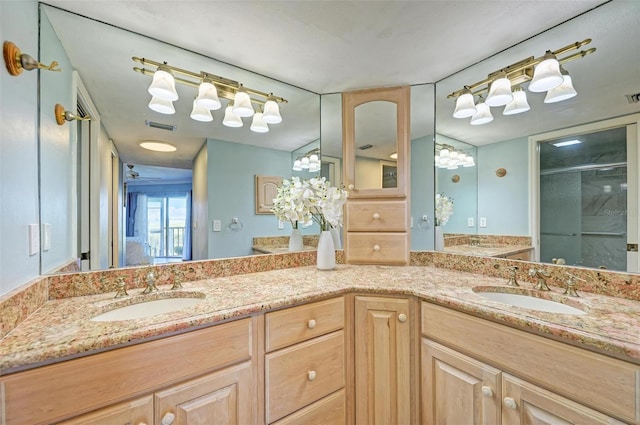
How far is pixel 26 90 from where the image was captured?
0.97m

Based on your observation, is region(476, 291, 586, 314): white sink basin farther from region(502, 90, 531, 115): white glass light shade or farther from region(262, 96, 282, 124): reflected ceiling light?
region(262, 96, 282, 124): reflected ceiling light

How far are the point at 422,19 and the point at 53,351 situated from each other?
1.82 metres

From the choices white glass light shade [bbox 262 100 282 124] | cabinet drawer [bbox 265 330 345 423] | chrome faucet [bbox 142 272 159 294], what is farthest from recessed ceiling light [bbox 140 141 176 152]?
cabinet drawer [bbox 265 330 345 423]

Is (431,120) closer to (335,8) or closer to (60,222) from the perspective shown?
(335,8)

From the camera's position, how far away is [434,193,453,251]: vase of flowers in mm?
1854

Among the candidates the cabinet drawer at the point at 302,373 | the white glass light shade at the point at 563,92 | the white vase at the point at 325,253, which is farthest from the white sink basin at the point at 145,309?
the white glass light shade at the point at 563,92

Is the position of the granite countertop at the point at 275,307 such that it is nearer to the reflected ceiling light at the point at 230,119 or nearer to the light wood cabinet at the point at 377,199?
the light wood cabinet at the point at 377,199

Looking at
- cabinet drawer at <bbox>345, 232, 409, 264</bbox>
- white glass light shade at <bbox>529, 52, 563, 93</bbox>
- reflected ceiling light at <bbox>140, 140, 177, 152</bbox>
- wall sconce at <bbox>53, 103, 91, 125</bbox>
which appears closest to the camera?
wall sconce at <bbox>53, 103, 91, 125</bbox>

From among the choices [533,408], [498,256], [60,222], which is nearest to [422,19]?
[498,256]

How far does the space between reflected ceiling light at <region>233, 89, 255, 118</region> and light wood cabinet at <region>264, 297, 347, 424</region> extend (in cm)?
121

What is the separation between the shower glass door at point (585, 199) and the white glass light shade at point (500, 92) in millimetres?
315

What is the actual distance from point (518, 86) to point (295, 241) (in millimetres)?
1603

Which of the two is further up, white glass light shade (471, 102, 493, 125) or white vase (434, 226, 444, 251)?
white glass light shade (471, 102, 493, 125)

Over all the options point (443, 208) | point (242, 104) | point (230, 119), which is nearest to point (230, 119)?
point (230, 119)
